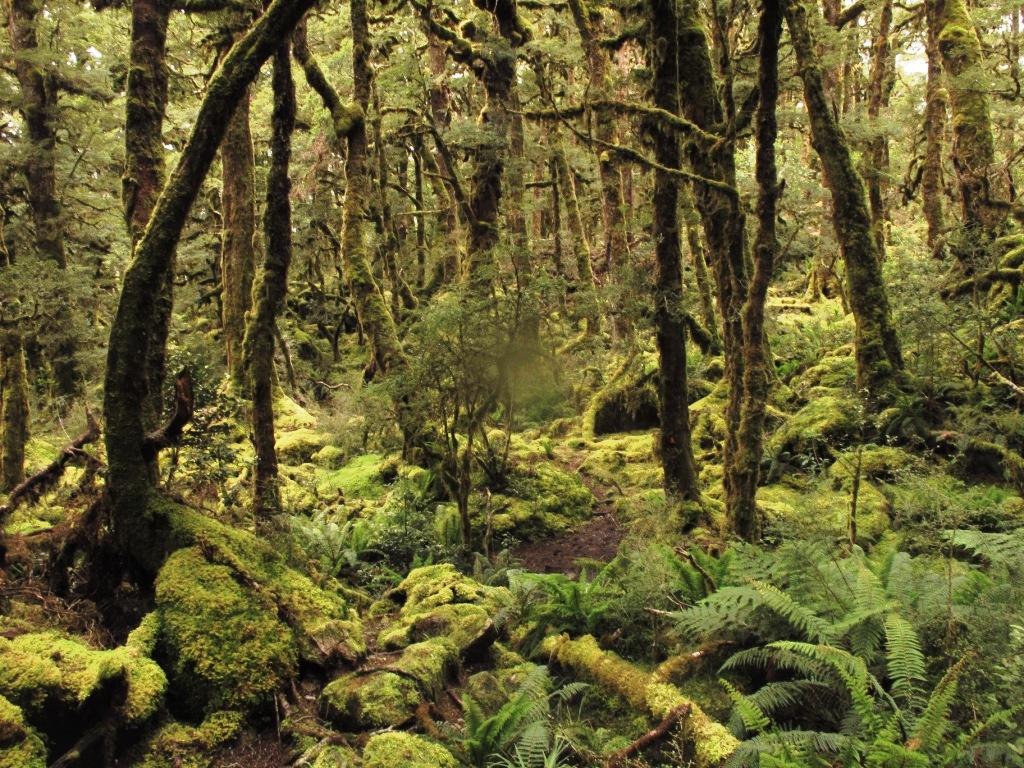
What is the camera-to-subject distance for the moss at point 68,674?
11.8ft

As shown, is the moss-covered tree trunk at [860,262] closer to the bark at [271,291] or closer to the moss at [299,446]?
the bark at [271,291]

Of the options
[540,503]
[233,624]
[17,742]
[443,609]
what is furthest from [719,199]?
[17,742]

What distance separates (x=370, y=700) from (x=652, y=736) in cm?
184

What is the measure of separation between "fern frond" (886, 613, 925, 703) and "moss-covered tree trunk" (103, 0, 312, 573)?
5173mm

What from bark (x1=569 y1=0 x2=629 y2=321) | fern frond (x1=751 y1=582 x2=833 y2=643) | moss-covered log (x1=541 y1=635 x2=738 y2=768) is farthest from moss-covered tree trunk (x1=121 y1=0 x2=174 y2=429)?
bark (x1=569 y1=0 x2=629 y2=321)

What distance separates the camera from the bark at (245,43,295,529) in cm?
755

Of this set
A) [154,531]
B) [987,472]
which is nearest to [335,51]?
[154,531]

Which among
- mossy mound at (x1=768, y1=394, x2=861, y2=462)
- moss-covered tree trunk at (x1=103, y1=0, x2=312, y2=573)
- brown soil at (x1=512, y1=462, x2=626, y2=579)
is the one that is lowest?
brown soil at (x1=512, y1=462, x2=626, y2=579)

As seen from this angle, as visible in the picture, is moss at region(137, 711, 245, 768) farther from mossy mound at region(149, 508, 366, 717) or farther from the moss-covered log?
the moss-covered log

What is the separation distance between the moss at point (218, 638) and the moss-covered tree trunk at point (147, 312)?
49cm

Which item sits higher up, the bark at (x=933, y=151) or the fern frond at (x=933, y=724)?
the bark at (x=933, y=151)

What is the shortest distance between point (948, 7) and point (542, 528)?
42.2 feet

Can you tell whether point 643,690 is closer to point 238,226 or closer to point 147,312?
point 147,312

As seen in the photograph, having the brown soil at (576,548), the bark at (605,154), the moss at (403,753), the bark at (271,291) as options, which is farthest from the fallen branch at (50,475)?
the bark at (605,154)
